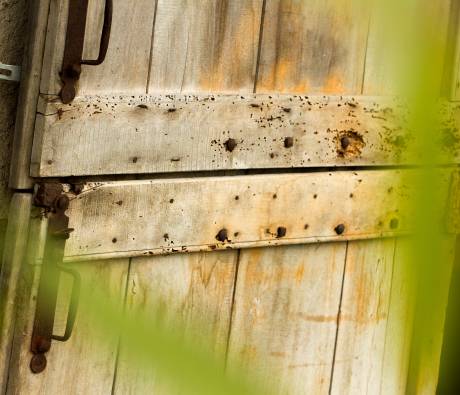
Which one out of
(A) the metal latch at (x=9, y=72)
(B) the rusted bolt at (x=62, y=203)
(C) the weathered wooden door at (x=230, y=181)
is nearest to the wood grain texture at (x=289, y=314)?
(C) the weathered wooden door at (x=230, y=181)

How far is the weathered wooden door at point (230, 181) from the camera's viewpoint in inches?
60.3

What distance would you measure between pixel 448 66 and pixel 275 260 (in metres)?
0.57

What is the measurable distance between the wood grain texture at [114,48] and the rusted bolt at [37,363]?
1.37 feet

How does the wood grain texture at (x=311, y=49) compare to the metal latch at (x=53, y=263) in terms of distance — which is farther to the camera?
the wood grain texture at (x=311, y=49)

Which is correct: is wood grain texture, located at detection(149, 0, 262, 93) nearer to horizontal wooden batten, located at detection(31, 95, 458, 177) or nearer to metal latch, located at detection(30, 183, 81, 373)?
horizontal wooden batten, located at detection(31, 95, 458, 177)

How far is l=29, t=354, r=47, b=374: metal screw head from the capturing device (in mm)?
1564

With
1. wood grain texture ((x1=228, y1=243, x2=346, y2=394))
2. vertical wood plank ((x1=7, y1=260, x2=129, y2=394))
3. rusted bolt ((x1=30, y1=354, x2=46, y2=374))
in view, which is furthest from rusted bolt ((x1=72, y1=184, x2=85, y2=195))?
wood grain texture ((x1=228, y1=243, x2=346, y2=394))

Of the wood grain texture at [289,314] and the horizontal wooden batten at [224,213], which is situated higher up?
the horizontal wooden batten at [224,213]

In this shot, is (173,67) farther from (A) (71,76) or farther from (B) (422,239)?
(B) (422,239)

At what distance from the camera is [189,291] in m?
1.76

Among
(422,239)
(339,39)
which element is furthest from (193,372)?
(339,39)

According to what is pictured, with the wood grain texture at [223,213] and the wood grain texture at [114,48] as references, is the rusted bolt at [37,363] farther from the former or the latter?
the wood grain texture at [114,48]

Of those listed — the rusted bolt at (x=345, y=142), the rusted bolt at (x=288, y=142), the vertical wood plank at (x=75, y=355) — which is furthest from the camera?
the rusted bolt at (x=345, y=142)

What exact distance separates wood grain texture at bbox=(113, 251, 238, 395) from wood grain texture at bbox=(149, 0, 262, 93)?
298 mm
